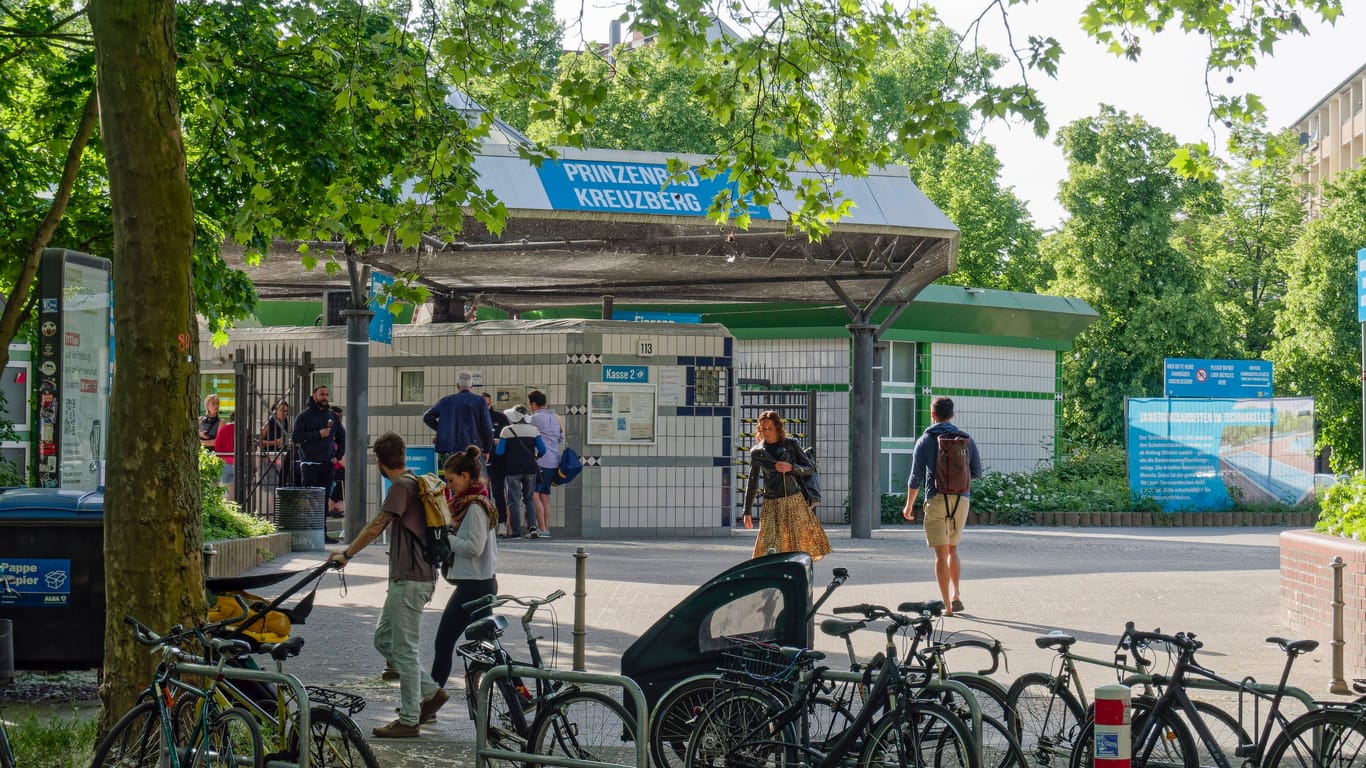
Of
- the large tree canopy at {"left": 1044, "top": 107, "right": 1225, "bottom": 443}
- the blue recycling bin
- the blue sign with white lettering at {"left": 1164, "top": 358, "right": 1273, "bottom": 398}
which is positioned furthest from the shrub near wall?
the large tree canopy at {"left": 1044, "top": 107, "right": 1225, "bottom": 443}

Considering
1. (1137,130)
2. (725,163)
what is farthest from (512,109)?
(725,163)

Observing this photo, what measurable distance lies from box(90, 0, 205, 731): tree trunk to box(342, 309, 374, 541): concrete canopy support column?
1078 centimetres

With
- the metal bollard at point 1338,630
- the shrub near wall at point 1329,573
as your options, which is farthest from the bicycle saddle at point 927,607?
the shrub near wall at point 1329,573

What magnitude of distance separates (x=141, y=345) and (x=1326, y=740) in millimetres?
5550

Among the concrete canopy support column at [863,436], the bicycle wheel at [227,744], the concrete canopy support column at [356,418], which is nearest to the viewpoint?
the bicycle wheel at [227,744]

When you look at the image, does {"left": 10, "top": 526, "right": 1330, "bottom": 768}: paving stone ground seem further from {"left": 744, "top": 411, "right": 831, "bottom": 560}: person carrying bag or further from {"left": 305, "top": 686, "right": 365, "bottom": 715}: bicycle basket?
{"left": 305, "top": 686, "right": 365, "bottom": 715}: bicycle basket

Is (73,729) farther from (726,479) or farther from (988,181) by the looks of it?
(988,181)

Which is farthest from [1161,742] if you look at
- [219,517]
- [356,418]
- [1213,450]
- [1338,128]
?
[1338,128]

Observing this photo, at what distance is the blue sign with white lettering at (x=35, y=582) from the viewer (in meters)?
8.63

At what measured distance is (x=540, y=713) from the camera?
6.61m

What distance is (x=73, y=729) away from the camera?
7344mm

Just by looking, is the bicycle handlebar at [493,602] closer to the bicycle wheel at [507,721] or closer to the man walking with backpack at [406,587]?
the man walking with backpack at [406,587]

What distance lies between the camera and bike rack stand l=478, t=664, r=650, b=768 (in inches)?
233

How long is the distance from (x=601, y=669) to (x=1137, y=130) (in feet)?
89.0
